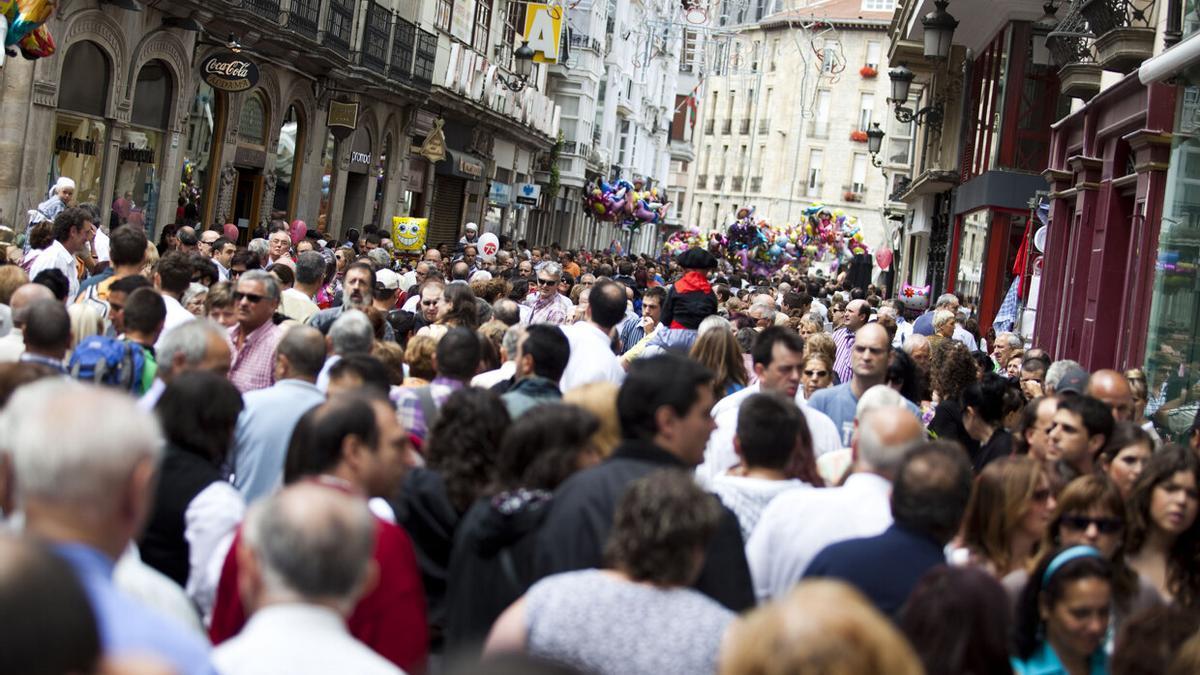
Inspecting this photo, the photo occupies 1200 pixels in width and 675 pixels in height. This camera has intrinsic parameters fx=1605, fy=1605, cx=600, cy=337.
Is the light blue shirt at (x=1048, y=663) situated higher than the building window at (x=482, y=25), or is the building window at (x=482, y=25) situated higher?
the building window at (x=482, y=25)

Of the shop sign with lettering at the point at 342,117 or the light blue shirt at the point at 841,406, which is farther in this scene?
the shop sign with lettering at the point at 342,117

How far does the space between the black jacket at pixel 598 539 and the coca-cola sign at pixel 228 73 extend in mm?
17723

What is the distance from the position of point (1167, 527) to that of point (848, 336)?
23.8ft

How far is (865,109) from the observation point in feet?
257

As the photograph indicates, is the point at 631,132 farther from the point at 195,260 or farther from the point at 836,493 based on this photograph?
the point at 836,493

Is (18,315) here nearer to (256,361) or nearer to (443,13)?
(256,361)

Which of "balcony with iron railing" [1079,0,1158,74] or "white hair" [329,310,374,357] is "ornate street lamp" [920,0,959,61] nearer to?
"balcony with iron railing" [1079,0,1158,74]

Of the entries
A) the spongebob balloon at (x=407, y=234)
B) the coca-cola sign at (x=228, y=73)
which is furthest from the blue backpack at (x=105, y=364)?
the coca-cola sign at (x=228, y=73)

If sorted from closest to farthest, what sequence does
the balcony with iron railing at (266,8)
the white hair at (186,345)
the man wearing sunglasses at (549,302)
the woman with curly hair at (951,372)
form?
the white hair at (186,345)
the woman with curly hair at (951,372)
the man wearing sunglasses at (549,302)
the balcony with iron railing at (266,8)

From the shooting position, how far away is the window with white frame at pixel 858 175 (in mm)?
77938

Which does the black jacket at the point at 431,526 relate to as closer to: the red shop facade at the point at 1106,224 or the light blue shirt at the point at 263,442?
the light blue shirt at the point at 263,442

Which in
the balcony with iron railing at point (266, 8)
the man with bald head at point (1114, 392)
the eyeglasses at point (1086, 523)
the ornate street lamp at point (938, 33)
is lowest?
the eyeglasses at point (1086, 523)

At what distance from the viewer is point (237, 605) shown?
4320 millimetres

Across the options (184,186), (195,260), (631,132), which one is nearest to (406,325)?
(195,260)
